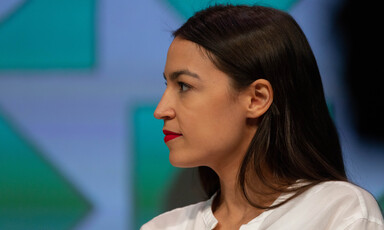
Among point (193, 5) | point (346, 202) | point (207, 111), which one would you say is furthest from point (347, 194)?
point (193, 5)

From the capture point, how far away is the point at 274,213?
1.47m

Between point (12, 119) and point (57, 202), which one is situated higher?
point (12, 119)

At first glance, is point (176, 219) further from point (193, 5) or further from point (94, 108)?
point (193, 5)

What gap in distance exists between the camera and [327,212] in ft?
4.54

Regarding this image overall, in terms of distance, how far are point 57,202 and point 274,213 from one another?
29.5 inches

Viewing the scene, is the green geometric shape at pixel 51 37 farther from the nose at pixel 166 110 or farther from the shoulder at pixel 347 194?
the shoulder at pixel 347 194

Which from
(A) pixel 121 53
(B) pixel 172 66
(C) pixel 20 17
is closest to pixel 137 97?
(A) pixel 121 53

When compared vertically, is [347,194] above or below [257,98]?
below

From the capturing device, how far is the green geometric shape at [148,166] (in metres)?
1.84

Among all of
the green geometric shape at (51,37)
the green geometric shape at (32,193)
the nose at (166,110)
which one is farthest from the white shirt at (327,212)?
the green geometric shape at (51,37)

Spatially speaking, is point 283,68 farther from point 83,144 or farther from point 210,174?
point 83,144

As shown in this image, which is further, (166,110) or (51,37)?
(51,37)

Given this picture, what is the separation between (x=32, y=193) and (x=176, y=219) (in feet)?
1.60

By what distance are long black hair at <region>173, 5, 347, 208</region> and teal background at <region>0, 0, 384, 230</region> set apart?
12.2 inches
